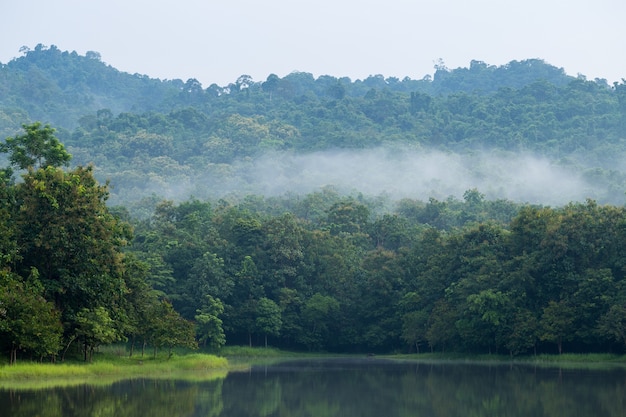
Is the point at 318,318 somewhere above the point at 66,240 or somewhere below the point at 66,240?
below

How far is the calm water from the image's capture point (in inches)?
1323

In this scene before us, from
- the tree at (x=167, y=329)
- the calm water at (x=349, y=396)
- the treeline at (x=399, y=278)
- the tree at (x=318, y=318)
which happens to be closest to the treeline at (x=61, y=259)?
the tree at (x=167, y=329)

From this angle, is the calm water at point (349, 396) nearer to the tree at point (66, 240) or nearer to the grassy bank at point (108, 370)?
the grassy bank at point (108, 370)

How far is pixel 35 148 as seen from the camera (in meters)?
55.6

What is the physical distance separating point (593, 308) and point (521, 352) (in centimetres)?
815

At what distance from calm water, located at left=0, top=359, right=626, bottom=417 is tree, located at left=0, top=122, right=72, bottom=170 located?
17000 mm

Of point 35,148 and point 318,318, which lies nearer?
point 35,148

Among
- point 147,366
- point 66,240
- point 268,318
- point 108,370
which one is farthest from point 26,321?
point 268,318

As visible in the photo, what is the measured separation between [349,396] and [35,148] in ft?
88.7

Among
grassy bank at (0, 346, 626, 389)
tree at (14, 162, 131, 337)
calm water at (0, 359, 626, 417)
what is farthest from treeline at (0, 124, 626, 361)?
calm water at (0, 359, 626, 417)

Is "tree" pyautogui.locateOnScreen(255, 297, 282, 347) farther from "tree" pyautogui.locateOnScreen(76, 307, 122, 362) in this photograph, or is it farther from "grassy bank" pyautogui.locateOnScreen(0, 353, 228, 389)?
"tree" pyautogui.locateOnScreen(76, 307, 122, 362)

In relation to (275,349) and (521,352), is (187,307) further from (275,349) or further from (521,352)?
(521,352)

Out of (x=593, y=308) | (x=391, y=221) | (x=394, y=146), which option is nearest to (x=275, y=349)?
(x=391, y=221)

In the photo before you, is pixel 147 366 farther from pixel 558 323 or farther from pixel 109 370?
pixel 558 323
